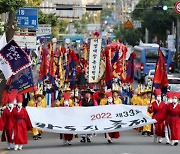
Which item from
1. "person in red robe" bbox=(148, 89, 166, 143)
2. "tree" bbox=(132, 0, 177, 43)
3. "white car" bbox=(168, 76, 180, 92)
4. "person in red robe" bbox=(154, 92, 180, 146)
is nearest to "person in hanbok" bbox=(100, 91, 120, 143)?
"person in red robe" bbox=(148, 89, 166, 143)

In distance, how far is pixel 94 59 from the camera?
96.0 ft

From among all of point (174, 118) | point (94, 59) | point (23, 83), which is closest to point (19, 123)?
point (23, 83)

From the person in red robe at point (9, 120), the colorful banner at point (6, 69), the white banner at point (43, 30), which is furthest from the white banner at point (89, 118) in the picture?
the white banner at point (43, 30)

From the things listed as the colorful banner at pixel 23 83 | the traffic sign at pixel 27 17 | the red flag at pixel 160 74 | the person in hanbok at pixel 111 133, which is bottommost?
the person in hanbok at pixel 111 133

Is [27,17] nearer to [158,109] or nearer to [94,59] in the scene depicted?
[94,59]

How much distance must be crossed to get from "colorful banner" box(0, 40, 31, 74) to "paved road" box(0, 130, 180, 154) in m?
2.17

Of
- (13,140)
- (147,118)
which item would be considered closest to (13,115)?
(13,140)

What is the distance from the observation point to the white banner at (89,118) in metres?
19.7

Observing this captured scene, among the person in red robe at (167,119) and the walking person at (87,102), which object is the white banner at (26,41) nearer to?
the walking person at (87,102)

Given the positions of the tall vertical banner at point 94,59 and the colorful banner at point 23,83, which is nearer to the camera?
the colorful banner at point 23,83

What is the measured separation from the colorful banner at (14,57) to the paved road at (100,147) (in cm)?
217

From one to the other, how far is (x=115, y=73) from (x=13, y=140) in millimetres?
15127

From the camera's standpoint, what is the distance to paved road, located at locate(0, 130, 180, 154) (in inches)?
710

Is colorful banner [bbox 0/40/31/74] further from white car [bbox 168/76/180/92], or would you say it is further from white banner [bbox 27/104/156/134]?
white car [bbox 168/76/180/92]
